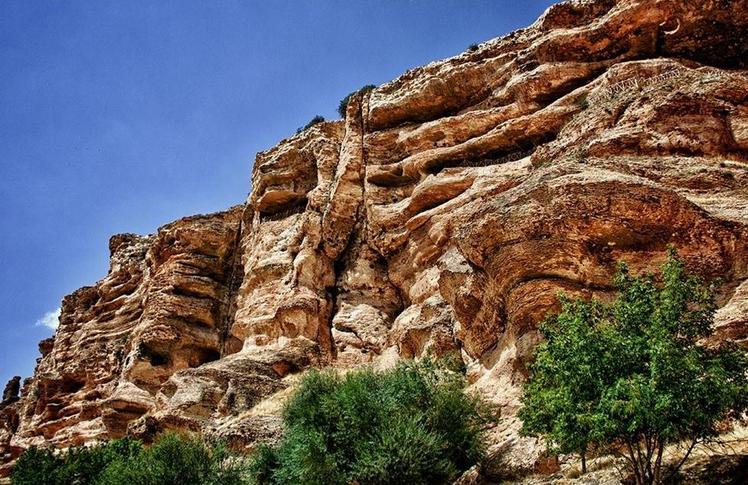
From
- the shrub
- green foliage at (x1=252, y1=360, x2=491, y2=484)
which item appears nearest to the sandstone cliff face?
green foliage at (x1=252, y1=360, x2=491, y2=484)

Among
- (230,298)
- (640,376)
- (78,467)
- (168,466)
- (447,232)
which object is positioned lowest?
(640,376)

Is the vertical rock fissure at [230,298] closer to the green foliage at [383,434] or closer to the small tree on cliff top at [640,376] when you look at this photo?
the green foliage at [383,434]

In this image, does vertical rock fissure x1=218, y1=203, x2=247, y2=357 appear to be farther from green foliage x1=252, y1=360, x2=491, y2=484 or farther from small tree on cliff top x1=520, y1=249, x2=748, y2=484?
small tree on cliff top x1=520, y1=249, x2=748, y2=484

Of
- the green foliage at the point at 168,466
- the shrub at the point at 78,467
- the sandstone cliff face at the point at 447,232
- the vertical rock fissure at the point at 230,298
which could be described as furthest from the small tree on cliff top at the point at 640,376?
the vertical rock fissure at the point at 230,298

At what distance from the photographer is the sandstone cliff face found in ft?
52.4

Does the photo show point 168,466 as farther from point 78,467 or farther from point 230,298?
point 230,298

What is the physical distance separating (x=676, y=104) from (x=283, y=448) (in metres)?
16.8

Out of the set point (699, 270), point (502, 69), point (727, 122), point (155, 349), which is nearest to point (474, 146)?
point (502, 69)

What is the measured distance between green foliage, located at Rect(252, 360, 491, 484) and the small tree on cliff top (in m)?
3.72

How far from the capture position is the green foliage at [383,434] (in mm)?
15000

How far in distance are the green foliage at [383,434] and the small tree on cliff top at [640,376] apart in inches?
146

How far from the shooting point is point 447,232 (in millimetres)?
27219

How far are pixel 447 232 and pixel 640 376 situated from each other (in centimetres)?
1766

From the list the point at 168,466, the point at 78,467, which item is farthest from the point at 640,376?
the point at 78,467
